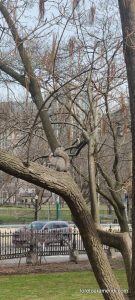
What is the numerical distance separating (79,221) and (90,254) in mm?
331

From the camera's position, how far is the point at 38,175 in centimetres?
406

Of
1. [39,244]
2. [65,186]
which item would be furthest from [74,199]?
[39,244]

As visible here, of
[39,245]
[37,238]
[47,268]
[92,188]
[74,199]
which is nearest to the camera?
[74,199]

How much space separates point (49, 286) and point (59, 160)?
9.11 metres

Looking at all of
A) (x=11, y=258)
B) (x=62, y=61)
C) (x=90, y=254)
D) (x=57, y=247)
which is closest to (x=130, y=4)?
(x=90, y=254)

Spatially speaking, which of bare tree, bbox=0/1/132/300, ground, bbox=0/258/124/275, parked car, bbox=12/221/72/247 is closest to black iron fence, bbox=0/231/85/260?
parked car, bbox=12/221/72/247

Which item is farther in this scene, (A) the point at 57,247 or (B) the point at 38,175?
(A) the point at 57,247

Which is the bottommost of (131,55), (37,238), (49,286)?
(49,286)

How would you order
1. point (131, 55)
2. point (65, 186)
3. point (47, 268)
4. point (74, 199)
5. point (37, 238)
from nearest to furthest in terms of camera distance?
point (65, 186), point (74, 199), point (131, 55), point (47, 268), point (37, 238)

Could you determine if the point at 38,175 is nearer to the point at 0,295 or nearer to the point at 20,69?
the point at 20,69

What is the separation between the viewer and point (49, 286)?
13.2m

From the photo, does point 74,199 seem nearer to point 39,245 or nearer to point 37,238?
point 37,238

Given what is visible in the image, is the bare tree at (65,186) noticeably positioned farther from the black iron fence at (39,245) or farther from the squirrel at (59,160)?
the black iron fence at (39,245)

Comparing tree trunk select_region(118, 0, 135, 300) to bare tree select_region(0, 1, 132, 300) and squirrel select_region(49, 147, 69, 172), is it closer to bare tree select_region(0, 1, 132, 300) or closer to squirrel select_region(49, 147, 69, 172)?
bare tree select_region(0, 1, 132, 300)
